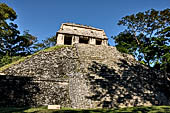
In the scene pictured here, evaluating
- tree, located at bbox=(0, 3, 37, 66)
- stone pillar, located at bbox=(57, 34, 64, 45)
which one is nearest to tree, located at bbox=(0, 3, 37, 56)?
tree, located at bbox=(0, 3, 37, 66)

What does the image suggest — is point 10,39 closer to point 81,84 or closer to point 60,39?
point 60,39

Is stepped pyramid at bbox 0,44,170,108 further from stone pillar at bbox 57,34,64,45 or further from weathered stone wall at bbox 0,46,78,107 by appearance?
stone pillar at bbox 57,34,64,45

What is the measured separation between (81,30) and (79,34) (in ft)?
5.77

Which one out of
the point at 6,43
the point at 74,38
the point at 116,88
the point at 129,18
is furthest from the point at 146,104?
the point at 6,43

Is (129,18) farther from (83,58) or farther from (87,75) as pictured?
(87,75)

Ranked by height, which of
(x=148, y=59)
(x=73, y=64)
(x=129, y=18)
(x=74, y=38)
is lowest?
(x=73, y=64)

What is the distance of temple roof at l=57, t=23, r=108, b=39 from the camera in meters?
15.4

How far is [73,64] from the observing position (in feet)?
24.7

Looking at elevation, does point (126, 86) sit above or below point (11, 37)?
below

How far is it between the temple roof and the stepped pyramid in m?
8.27

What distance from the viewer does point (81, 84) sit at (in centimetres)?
543

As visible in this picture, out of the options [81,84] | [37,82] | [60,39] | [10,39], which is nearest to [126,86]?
[81,84]

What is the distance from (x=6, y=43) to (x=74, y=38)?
12.5 metres

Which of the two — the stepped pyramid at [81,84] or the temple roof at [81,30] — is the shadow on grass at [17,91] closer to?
the stepped pyramid at [81,84]
